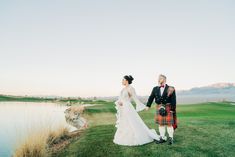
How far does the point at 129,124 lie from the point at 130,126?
0.31 feet

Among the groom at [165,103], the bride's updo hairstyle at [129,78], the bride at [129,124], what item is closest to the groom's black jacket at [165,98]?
the groom at [165,103]

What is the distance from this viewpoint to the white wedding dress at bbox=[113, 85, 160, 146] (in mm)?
12395

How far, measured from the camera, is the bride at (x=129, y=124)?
1240 centimetres

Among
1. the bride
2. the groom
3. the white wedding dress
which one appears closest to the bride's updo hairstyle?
the bride

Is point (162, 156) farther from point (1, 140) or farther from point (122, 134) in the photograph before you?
point (1, 140)

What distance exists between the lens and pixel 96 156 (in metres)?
11.2

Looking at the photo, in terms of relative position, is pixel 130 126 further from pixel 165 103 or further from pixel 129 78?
pixel 129 78

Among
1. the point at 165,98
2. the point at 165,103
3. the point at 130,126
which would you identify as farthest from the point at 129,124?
the point at 165,98

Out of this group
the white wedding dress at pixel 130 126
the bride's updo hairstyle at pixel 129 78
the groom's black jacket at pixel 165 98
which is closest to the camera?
the groom's black jacket at pixel 165 98

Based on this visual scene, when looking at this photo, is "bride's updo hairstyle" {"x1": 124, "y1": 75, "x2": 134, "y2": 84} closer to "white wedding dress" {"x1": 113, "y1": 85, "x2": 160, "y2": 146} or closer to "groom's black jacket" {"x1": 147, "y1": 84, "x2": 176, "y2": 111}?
"white wedding dress" {"x1": 113, "y1": 85, "x2": 160, "y2": 146}

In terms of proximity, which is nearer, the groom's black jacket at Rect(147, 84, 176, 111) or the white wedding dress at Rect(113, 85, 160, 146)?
the groom's black jacket at Rect(147, 84, 176, 111)

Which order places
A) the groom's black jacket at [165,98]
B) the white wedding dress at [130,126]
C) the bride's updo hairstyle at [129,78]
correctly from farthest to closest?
the bride's updo hairstyle at [129,78]
the white wedding dress at [130,126]
the groom's black jacket at [165,98]

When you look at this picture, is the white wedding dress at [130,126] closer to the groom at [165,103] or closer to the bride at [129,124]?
the bride at [129,124]

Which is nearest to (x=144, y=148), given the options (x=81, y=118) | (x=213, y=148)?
(x=213, y=148)
